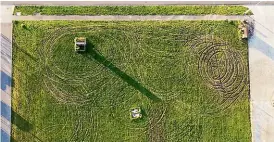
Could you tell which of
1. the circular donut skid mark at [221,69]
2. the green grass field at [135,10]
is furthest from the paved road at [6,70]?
the circular donut skid mark at [221,69]

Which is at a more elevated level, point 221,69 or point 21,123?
point 221,69

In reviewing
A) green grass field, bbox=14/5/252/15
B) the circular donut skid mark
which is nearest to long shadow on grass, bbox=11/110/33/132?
green grass field, bbox=14/5/252/15

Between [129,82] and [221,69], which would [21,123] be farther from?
[221,69]

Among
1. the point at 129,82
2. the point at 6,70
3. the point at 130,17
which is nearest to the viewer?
the point at 6,70

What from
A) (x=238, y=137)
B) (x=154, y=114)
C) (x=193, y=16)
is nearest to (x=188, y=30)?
(x=193, y=16)

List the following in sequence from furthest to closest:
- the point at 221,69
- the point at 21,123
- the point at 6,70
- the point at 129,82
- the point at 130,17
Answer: the point at 130,17 → the point at 221,69 → the point at 129,82 → the point at 6,70 → the point at 21,123

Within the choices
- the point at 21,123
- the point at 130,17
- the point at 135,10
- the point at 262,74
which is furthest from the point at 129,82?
the point at 262,74

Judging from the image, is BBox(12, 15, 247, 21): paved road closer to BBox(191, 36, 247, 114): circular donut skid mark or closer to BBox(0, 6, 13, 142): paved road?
BBox(0, 6, 13, 142): paved road
